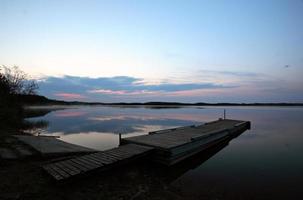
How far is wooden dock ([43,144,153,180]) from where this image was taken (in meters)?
6.11

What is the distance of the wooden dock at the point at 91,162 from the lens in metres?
6.11

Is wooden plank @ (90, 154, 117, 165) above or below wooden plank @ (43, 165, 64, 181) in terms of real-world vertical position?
above

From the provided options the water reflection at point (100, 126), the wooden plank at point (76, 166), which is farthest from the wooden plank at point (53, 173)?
the water reflection at point (100, 126)

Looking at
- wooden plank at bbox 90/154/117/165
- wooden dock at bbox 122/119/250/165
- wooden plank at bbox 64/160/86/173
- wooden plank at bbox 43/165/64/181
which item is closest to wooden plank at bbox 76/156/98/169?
wooden plank at bbox 64/160/86/173

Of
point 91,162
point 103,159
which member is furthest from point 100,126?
point 91,162

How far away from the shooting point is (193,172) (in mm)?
8977

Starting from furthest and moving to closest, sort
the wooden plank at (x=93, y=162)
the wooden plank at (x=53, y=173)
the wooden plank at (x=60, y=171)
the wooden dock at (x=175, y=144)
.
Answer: the wooden dock at (x=175, y=144), the wooden plank at (x=93, y=162), the wooden plank at (x=60, y=171), the wooden plank at (x=53, y=173)

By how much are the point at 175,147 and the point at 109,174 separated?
11.2 ft

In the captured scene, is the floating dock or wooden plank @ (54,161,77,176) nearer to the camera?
wooden plank @ (54,161,77,176)

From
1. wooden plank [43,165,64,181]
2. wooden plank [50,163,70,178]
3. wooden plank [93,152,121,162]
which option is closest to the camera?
wooden plank [43,165,64,181]

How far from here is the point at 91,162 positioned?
23.2ft

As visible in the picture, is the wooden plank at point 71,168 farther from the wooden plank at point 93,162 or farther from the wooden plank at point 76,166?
the wooden plank at point 93,162

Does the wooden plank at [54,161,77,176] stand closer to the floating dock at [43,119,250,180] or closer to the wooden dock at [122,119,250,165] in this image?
the floating dock at [43,119,250,180]

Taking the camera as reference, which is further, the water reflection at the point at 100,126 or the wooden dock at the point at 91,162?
the water reflection at the point at 100,126
